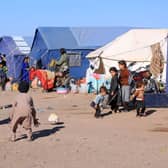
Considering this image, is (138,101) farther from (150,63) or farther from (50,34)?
(50,34)

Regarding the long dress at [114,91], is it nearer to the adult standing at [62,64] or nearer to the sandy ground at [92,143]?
the sandy ground at [92,143]

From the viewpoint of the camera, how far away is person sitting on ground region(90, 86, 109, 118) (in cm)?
1369

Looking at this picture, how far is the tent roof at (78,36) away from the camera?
27.4m

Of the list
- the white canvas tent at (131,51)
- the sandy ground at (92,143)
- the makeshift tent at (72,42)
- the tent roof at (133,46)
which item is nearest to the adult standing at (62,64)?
the makeshift tent at (72,42)

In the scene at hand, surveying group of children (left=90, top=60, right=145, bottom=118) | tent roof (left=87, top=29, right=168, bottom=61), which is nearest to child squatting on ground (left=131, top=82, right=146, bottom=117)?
group of children (left=90, top=60, right=145, bottom=118)

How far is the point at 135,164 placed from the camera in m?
7.67

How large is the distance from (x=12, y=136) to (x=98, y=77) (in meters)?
11.1

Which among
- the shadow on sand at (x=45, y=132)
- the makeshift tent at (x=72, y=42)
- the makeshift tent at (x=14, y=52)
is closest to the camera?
the shadow on sand at (x=45, y=132)

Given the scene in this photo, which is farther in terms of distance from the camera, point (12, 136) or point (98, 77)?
point (98, 77)

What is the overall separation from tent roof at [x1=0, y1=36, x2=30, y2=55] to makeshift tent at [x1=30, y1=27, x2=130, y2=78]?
1.61 metres

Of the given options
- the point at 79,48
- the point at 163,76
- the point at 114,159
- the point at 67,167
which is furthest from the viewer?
the point at 79,48

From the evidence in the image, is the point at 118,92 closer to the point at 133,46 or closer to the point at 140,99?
the point at 140,99

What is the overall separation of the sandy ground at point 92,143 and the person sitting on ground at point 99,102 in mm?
241

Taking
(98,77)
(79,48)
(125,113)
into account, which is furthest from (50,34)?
(125,113)
